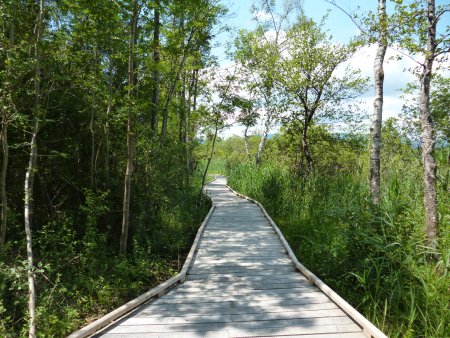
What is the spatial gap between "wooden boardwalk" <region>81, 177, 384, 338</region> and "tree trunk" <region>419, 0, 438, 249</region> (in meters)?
1.64

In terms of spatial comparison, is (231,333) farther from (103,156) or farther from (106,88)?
(106,88)

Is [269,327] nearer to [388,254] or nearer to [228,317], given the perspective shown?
[228,317]

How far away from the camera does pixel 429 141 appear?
3832 millimetres

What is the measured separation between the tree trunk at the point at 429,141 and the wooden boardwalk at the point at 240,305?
5.39ft

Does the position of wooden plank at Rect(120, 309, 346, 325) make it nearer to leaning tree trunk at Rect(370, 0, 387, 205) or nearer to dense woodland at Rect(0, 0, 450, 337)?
dense woodland at Rect(0, 0, 450, 337)

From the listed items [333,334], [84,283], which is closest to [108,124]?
[84,283]

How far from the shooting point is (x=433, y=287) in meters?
3.20

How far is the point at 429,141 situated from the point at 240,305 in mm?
3093

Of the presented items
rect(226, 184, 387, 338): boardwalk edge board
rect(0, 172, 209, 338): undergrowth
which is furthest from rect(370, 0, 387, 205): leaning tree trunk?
rect(0, 172, 209, 338): undergrowth

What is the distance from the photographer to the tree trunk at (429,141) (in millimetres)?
3756

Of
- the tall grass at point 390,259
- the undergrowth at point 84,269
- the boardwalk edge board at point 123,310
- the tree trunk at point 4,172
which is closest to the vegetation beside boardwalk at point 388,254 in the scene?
the tall grass at point 390,259

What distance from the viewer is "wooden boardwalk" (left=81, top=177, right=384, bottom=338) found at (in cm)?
284

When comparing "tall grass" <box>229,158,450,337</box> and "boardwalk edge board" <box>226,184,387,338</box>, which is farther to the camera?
"tall grass" <box>229,158,450,337</box>

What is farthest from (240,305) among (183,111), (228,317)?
(183,111)
